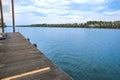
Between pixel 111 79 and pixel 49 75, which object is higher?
pixel 49 75

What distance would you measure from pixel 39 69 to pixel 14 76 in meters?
1.31

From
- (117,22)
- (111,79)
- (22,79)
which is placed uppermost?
(117,22)

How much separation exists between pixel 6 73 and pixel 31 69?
1.19 meters

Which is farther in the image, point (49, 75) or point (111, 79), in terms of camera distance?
point (111, 79)

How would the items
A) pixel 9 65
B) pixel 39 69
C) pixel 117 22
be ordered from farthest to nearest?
pixel 117 22 < pixel 9 65 < pixel 39 69

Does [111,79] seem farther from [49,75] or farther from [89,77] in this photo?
[49,75]

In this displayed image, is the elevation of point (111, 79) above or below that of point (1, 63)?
below

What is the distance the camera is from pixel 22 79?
605 cm

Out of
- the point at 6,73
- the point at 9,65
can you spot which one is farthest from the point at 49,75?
the point at 9,65

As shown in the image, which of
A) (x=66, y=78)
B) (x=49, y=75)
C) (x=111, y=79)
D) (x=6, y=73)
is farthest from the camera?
(x=111, y=79)

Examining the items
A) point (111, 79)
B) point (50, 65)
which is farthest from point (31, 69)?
point (111, 79)

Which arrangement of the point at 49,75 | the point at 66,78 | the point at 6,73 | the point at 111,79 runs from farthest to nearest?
the point at 111,79 → the point at 6,73 → the point at 49,75 → the point at 66,78

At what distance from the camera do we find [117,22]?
19975 centimetres

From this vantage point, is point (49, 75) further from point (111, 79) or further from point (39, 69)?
point (111, 79)
